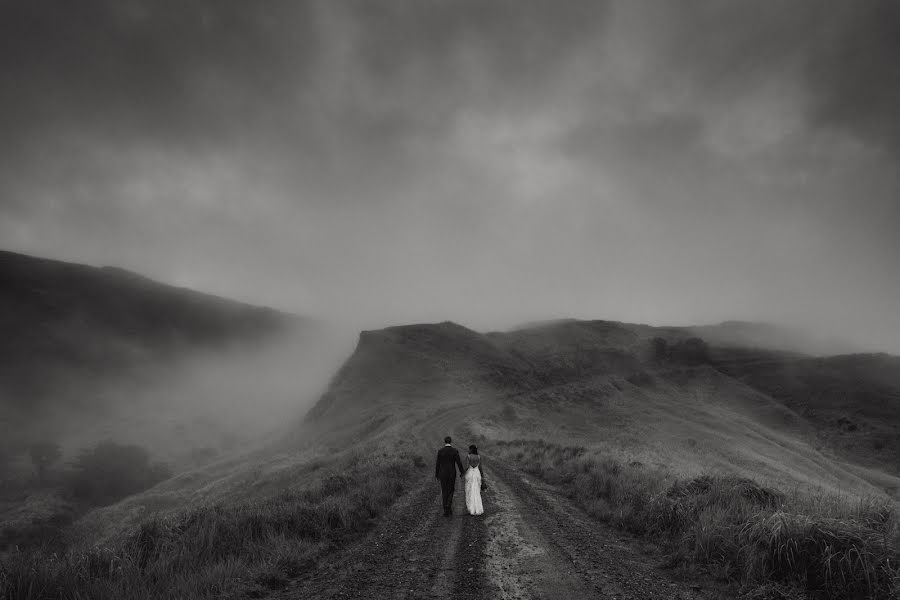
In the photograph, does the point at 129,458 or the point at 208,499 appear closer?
the point at 208,499

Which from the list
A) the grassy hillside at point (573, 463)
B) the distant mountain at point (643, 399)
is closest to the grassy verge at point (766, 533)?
the grassy hillside at point (573, 463)

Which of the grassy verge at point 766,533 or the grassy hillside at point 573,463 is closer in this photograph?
the grassy verge at point 766,533

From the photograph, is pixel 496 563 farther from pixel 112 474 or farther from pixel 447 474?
pixel 112 474

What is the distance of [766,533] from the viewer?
24.0ft

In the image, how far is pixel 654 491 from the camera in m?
12.1

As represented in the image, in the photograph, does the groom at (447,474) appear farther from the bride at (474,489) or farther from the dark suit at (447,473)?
the bride at (474,489)

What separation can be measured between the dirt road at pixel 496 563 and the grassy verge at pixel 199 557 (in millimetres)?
790

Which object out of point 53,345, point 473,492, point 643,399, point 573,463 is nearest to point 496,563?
point 473,492

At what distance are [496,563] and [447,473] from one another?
5109 millimetres

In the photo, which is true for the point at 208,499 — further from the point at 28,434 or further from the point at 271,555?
the point at 28,434

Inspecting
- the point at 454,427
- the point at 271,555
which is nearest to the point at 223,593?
the point at 271,555

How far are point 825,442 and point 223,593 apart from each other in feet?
310

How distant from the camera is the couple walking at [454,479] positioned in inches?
494

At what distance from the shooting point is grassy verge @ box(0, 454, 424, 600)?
6.34m
